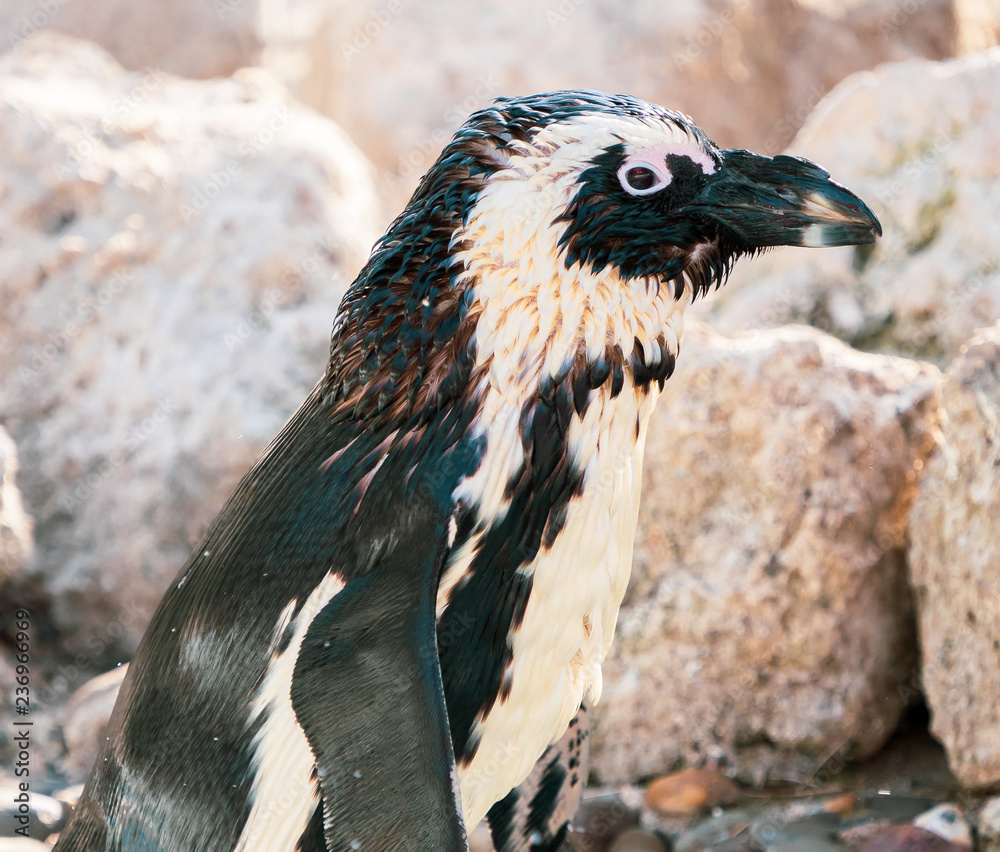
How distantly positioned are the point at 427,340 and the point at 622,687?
171cm

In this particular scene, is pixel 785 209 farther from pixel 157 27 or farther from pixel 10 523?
pixel 157 27

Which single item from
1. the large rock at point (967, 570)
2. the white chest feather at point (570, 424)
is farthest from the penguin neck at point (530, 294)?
the large rock at point (967, 570)

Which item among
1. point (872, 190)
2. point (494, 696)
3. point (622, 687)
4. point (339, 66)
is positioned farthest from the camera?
point (339, 66)

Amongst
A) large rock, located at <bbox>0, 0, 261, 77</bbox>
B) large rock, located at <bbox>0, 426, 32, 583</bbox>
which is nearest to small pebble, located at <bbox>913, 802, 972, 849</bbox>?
large rock, located at <bbox>0, 426, 32, 583</bbox>

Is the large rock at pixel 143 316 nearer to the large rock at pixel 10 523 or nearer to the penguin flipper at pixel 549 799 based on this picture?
the large rock at pixel 10 523

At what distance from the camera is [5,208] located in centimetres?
441

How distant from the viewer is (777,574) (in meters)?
2.97

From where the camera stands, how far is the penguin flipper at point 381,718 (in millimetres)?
1519

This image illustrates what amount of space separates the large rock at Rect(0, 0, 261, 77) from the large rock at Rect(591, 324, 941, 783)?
21.3ft

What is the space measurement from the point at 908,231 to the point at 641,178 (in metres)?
2.65

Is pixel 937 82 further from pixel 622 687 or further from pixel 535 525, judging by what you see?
pixel 535 525

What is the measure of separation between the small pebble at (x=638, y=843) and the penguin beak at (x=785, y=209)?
1.76 meters

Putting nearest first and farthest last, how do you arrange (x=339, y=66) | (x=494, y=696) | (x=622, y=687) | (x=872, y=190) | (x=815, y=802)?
(x=494, y=696) → (x=815, y=802) → (x=622, y=687) → (x=872, y=190) → (x=339, y=66)

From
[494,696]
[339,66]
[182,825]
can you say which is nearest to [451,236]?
[494,696]
